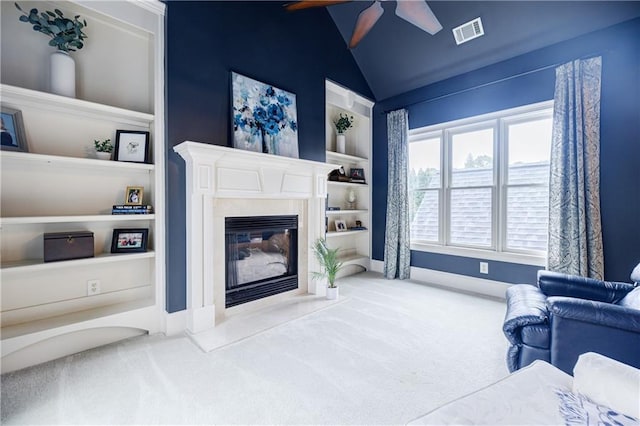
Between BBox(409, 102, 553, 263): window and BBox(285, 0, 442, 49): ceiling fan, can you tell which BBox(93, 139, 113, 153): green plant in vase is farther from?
BBox(409, 102, 553, 263): window

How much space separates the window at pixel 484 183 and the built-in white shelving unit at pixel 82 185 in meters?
3.51

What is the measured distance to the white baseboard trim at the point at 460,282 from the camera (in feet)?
11.7

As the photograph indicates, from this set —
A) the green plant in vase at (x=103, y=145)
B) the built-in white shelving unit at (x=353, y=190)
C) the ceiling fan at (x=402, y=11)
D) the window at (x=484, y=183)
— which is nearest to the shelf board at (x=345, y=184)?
the built-in white shelving unit at (x=353, y=190)

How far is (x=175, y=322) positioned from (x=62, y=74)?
7.10ft

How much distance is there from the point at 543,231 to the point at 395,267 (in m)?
1.91

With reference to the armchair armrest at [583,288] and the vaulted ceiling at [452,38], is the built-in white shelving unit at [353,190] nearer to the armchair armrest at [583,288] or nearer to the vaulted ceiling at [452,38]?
the vaulted ceiling at [452,38]

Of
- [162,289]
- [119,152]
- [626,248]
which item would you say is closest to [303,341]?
[162,289]

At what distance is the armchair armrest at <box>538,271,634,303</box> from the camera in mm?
2077

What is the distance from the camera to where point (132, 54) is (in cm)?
256

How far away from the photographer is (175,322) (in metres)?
2.53

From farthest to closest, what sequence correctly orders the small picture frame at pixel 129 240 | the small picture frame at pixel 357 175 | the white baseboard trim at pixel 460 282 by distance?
the small picture frame at pixel 357 175 < the white baseboard trim at pixel 460 282 < the small picture frame at pixel 129 240

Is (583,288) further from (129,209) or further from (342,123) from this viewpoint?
(129,209)

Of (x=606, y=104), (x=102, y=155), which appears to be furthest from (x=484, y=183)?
(x=102, y=155)

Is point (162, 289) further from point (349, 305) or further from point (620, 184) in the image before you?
point (620, 184)
